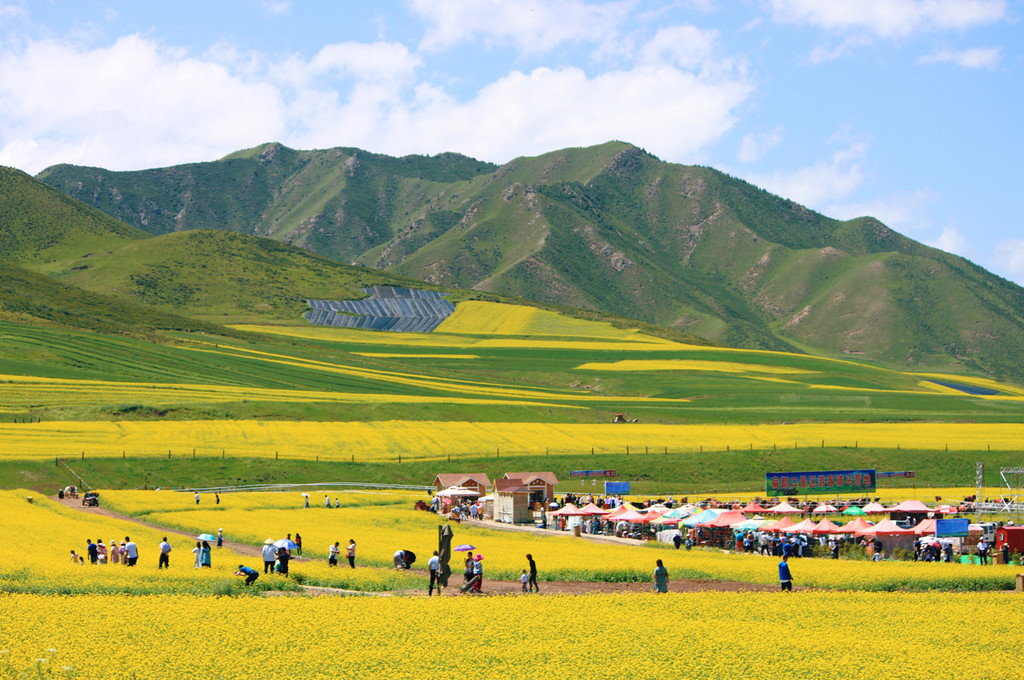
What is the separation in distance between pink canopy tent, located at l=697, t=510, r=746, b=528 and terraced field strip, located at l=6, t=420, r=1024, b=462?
37.2m

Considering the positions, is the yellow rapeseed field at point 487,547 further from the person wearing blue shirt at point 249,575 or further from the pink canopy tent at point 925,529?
the pink canopy tent at point 925,529

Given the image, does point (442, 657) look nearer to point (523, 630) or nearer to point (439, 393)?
point (523, 630)

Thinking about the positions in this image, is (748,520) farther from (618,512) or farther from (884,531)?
(618,512)

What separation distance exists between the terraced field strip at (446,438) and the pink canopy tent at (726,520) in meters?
37.2

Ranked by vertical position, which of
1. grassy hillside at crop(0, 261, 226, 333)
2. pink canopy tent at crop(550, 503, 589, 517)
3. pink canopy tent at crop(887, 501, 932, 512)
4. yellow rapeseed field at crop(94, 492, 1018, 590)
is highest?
grassy hillside at crop(0, 261, 226, 333)

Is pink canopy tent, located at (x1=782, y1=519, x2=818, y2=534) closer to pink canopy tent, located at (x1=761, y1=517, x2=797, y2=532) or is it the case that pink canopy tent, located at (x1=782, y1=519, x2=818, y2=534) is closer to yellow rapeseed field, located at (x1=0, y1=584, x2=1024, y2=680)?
pink canopy tent, located at (x1=761, y1=517, x2=797, y2=532)

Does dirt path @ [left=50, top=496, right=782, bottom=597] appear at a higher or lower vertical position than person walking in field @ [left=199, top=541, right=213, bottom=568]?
lower

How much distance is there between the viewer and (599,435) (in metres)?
101

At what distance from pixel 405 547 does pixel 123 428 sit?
50751 mm

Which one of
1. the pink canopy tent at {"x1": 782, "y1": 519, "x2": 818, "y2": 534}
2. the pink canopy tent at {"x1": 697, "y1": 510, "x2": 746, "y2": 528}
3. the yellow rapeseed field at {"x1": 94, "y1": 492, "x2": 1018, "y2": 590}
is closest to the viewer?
the yellow rapeseed field at {"x1": 94, "y1": 492, "x2": 1018, "y2": 590}

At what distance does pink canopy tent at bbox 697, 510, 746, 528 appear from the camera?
55.9 metres

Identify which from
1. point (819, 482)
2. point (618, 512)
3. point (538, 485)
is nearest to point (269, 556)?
point (618, 512)

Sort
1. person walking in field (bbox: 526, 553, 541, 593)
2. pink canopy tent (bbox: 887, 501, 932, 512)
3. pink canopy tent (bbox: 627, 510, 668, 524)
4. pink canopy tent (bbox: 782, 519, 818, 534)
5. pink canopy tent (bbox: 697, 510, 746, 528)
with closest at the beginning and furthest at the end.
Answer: person walking in field (bbox: 526, 553, 541, 593) → pink canopy tent (bbox: 782, 519, 818, 534) → pink canopy tent (bbox: 697, 510, 746, 528) → pink canopy tent (bbox: 627, 510, 668, 524) → pink canopy tent (bbox: 887, 501, 932, 512)

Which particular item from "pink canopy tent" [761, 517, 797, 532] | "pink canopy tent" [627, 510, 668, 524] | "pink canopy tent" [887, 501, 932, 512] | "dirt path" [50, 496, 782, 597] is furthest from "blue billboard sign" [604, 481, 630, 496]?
"dirt path" [50, 496, 782, 597]
